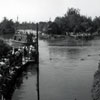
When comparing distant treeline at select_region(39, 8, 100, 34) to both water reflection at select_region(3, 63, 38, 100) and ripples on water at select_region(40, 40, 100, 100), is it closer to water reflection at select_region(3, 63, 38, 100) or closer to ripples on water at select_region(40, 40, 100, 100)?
ripples on water at select_region(40, 40, 100, 100)

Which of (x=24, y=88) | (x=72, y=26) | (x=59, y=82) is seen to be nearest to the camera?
(x=24, y=88)

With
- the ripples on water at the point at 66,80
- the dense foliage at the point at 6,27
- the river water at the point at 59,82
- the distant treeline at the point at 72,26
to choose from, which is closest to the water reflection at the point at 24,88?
the river water at the point at 59,82

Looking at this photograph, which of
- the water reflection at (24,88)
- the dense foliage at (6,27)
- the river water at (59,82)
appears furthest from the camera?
the dense foliage at (6,27)

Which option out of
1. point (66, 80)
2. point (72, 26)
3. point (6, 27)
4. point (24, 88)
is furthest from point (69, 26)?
point (24, 88)

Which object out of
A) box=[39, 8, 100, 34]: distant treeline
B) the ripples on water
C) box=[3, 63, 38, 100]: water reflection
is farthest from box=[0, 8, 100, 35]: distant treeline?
box=[3, 63, 38, 100]: water reflection

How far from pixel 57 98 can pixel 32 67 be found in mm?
13688

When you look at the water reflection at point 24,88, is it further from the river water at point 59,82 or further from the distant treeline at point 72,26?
the distant treeline at point 72,26

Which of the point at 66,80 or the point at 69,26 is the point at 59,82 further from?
the point at 69,26

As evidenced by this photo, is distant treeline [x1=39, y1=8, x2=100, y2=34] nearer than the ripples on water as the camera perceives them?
No

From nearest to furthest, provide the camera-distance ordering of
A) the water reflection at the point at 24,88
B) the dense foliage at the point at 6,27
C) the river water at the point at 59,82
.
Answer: the water reflection at the point at 24,88 < the river water at the point at 59,82 < the dense foliage at the point at 6,27

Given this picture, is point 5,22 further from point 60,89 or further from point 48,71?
point 60,89

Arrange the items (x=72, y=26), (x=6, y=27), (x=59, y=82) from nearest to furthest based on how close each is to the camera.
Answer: (x=59, y=82) → (x=72, y=26) → (x=6, y=27)

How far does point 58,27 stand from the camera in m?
99.3

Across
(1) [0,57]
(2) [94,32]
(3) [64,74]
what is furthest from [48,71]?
(2) [94,32]
